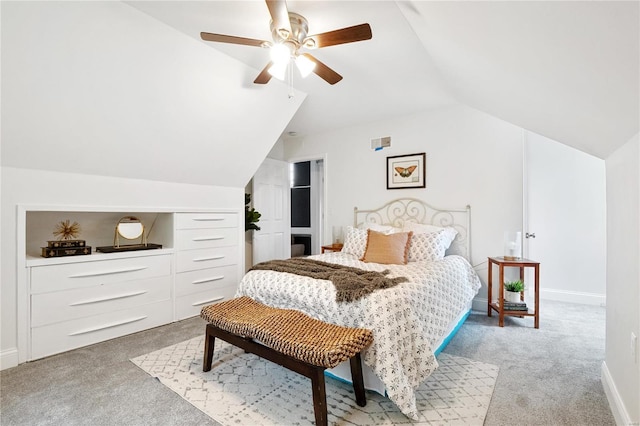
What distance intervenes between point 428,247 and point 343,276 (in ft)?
4.60

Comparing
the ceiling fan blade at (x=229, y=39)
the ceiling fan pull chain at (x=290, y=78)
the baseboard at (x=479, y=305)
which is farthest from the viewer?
the baseboard at (x=479, y=305)

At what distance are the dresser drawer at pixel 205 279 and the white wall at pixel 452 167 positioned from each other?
69.9 inches

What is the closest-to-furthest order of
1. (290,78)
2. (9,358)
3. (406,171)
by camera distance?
(9,358), (290,78), (406,171)

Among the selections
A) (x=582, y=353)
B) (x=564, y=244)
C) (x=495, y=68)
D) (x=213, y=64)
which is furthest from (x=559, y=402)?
(x=213, y=64)

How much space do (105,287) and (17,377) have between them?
2.66ft

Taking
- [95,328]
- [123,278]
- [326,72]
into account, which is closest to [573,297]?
[326,72]

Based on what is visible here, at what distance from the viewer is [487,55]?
158cm

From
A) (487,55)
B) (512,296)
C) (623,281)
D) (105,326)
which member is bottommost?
(105,326)

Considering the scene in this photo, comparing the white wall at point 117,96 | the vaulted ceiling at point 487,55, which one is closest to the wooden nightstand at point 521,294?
the vaulted ceiling at point 487,55

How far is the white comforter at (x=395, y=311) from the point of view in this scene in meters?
1.64

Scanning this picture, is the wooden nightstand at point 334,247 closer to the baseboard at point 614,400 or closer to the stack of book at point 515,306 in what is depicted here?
the stack of book at point 515,306

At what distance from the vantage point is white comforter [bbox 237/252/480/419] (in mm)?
1644

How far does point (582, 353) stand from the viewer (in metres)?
2.37

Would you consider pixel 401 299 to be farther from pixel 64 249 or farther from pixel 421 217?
pixel 64 249
